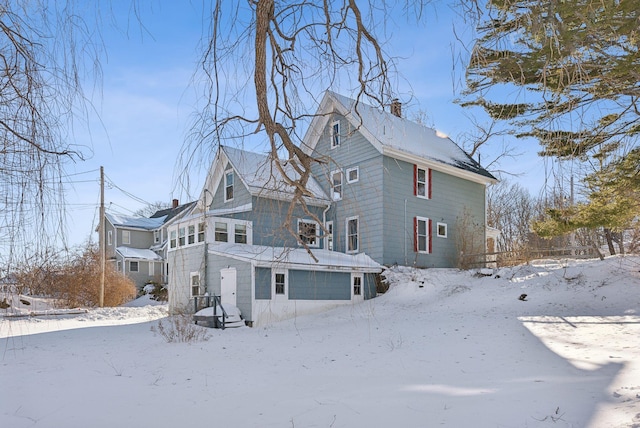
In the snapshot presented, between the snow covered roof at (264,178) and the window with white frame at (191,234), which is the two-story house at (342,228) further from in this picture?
the snow covered roof at (264,178)

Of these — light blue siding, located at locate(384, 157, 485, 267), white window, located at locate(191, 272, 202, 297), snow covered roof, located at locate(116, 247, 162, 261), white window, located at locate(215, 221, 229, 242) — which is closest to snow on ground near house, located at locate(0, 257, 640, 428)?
light blue siding, located at locate(384, 157, 485, 267)

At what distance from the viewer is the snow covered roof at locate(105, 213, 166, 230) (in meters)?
37.9

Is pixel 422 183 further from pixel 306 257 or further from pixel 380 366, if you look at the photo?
pixel 380 366

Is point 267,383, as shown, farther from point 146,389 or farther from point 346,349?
point 346,349

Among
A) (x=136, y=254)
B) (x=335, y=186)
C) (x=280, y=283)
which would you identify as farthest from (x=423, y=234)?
(x=136, y=254)

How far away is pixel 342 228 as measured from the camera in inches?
832

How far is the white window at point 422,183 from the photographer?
68.8 ft

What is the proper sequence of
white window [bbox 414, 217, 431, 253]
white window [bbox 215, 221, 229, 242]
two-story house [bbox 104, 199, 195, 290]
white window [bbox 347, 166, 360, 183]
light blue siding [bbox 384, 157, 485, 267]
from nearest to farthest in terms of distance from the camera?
white window [bbox 215, 221, 229, 242] → light blue siding [bbox 384, 157, 485, 267] → white window [bbox 347, 166, 360, 183] → white window [bbox 414, 217, 431, 253] → two-story house [bbox 104, 199, 195, 290]

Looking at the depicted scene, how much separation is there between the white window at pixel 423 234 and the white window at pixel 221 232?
311 inches

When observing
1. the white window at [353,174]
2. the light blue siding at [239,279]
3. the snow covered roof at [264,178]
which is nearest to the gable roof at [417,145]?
the white window at [353,174]

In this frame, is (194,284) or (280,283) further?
(194,284)

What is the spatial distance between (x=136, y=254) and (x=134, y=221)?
482 centimetres

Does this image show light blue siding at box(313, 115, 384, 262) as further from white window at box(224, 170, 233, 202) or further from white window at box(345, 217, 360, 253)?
white window at box(224, 170, 233, 202)

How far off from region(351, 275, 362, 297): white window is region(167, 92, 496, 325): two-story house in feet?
0.13
